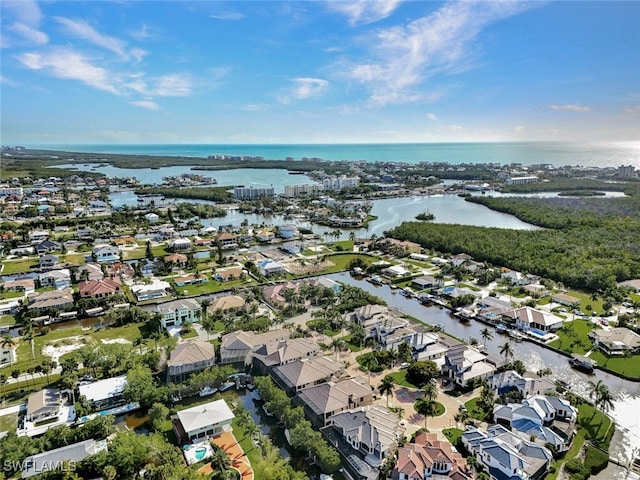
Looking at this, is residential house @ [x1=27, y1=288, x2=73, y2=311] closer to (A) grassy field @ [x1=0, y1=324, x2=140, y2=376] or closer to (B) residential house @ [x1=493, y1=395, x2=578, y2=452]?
(A) grassy field @ [x1=0, y1=324, x2=140, y2=376]

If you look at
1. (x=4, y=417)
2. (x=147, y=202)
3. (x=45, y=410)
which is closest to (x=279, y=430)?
(x=45, y=410)

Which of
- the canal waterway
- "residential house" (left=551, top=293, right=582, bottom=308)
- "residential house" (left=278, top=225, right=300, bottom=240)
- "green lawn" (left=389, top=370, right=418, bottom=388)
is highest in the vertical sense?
"residential house" (left=278, top=225, right=300, bottom=240)

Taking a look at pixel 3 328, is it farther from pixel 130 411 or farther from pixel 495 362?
pixel 495 362

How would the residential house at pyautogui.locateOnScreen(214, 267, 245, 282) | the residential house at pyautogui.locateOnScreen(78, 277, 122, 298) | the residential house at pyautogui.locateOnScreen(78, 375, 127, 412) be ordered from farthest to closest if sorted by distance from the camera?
1. the residential house at pyautogui.locateOnScreen(214, 267, 245, 282)
2. the residential house at pyautogui.locateOnScreen(78, 277, 122, 298)
3. the residential house at pyautogui.locateOnScreen(78, 375, 127, 412)

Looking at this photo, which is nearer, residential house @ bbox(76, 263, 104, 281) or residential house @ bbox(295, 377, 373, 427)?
residential house @ bbox(295, 377, 373, 427)

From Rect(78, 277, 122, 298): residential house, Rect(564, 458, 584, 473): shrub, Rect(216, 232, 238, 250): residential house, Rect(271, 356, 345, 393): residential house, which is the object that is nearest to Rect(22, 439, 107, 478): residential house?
Rect(271, 356, 345, 393): residential house

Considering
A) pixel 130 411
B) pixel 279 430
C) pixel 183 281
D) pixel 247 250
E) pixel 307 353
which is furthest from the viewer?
pixel 247 250

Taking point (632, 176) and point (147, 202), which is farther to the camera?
point (632, 176)
